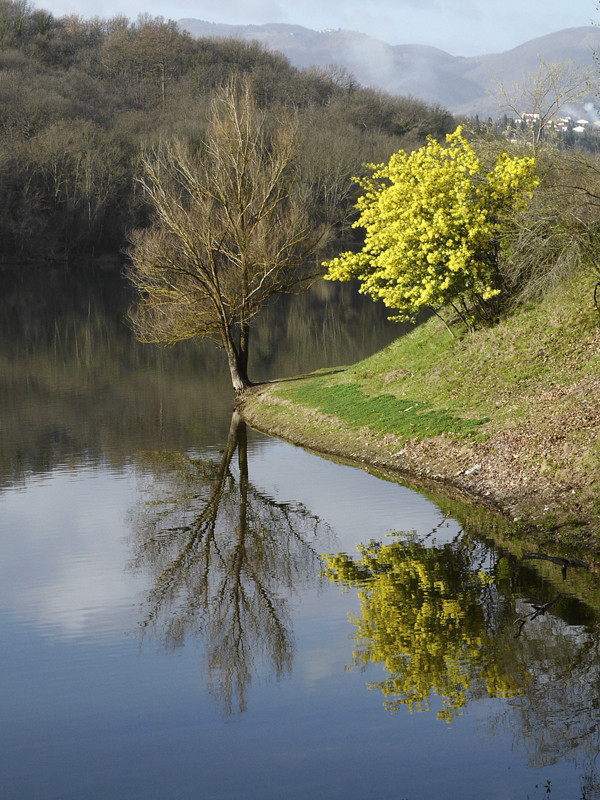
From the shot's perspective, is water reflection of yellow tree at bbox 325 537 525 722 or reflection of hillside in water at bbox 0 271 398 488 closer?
water reflection of yellow tree at bbox 325 537 525 722

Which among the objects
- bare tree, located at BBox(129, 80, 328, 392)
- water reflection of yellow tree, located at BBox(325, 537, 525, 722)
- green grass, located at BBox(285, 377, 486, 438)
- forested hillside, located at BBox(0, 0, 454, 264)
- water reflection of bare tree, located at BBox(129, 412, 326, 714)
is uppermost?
forested hillside, located at BBox(0, 0, 454, 264)

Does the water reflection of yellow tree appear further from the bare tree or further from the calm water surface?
the bare tree

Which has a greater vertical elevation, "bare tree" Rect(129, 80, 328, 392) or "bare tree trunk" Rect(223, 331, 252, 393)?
Result: "bare tree" Rect(129, 80, 328, 392)

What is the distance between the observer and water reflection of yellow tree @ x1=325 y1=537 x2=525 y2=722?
11.5 m

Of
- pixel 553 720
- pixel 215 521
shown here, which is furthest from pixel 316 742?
pixel 215 521

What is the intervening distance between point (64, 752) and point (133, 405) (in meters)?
24.9

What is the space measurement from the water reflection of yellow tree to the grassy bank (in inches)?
98.6

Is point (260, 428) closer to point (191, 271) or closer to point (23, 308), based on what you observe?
point (191, 271)

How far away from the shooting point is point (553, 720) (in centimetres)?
1041

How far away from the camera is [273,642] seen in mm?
13234

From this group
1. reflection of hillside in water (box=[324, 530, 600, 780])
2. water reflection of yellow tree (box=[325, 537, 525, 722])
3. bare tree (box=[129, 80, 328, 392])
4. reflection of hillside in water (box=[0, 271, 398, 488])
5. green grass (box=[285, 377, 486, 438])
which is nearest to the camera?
reflection of hillside in water (box=[324, 530, 600, 780])

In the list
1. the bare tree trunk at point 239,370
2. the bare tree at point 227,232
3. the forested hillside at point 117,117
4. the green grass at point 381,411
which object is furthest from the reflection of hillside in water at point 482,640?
the forested hillside at point 117,117

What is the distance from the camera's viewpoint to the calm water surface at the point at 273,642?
9.84 meters

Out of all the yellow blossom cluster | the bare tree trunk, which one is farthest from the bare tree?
the yellow blossom cluster
